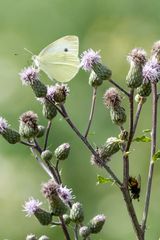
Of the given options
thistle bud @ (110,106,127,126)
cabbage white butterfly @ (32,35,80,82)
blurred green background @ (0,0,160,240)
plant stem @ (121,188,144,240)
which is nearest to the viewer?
plant stem @ (121,188,144,240)

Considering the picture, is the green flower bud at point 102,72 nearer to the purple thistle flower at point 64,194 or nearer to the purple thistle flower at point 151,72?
the purple thistle flower at point 151,72

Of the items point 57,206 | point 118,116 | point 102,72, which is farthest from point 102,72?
point 57,206

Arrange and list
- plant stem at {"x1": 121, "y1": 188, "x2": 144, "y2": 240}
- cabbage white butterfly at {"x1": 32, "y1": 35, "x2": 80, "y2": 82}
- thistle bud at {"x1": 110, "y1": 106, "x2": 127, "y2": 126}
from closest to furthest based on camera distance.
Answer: plant stem at {"x1": 121, "y1": 188, "x2": 144, "y2": 240}
thistle bud at {"x1": 110, "y1": 106, "x2": 127, "y2": 126}
cabbage white butterfly at {"x1": 32, "y1": 35, "x2": 80, "y2": 82}

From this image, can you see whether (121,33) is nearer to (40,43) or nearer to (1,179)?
(40,43)

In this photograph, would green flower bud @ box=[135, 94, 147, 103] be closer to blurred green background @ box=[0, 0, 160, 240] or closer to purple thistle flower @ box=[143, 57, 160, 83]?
purple thistle flower @ box=[143, 57, 160, 83]

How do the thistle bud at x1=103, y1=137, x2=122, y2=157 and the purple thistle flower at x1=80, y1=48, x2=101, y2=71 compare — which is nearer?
the thistle bud at x1=103, y1=137, x2=122, y2=157

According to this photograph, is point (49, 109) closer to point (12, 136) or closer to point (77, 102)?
point (12, 136)

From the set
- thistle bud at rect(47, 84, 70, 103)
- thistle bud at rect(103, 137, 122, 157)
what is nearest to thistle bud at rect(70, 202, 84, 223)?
thistle bud at rect(103, 137, 122, 157)

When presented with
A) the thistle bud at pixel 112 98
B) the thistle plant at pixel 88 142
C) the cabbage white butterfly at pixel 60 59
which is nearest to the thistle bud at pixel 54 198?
the thistle plant at pixel 88 142
